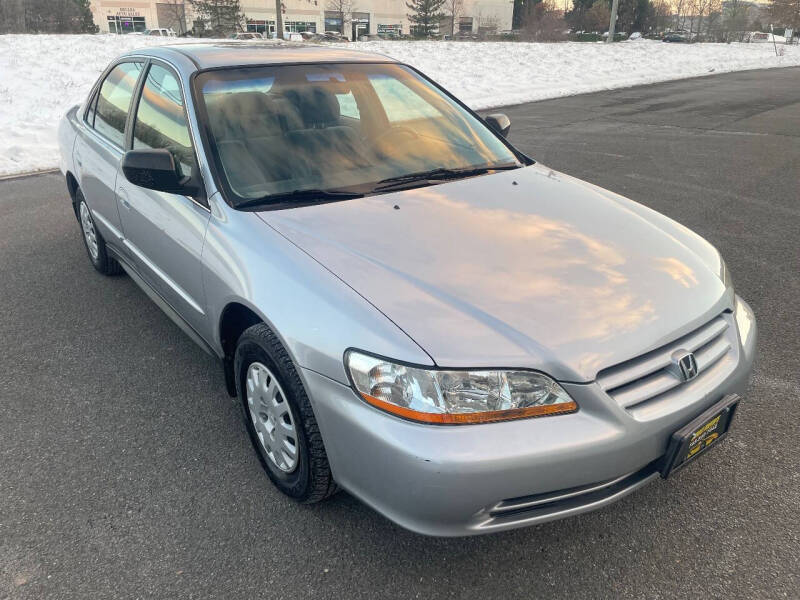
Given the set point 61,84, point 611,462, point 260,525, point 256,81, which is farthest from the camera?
point 61,84

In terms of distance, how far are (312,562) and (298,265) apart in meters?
1.02

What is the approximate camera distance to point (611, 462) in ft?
5.83

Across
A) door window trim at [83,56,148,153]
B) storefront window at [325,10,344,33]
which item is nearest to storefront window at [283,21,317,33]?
storefront window at [325,10,344,33]

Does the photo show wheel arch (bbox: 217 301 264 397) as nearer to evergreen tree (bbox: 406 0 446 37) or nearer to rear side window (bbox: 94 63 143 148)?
rear side window (bbox: 94 63 143 148)

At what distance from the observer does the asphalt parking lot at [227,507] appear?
78.7 inches

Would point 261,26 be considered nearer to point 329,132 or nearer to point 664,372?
point 329,132

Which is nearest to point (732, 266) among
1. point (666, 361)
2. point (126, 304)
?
point (666, 361)

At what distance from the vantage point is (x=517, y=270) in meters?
2.13

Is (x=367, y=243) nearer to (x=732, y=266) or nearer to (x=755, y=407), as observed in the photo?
(x=755, y=407)

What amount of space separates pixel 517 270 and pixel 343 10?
3471 inches

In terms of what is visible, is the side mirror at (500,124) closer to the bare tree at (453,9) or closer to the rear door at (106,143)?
the rear door at (106,143)

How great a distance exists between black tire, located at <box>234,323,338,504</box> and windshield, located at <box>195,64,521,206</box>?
634mm

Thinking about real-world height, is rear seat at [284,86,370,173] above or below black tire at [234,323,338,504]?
above

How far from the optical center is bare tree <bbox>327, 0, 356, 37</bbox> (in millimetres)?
79500
